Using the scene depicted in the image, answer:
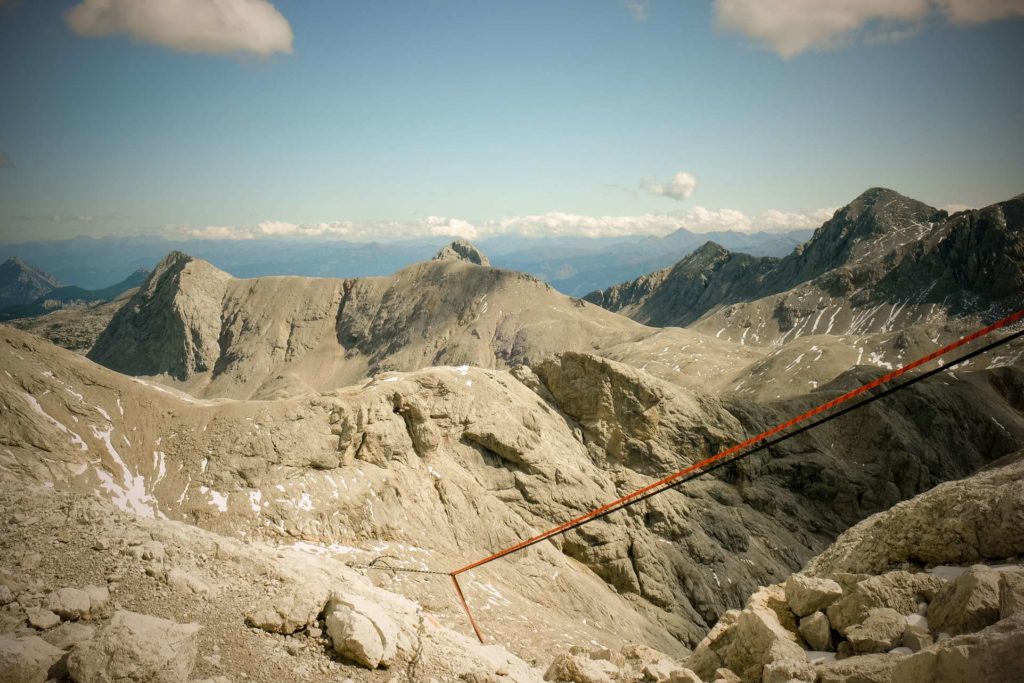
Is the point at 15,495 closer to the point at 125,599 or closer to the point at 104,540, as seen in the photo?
the point at 104,540

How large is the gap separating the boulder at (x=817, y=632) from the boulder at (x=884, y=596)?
0.67 ft

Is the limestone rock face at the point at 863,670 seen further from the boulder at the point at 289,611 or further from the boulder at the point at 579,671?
the boulder at the point at 289,611

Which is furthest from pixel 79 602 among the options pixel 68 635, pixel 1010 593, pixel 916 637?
pixel 1010 593

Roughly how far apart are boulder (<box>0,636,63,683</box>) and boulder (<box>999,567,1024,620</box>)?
14.5 metres

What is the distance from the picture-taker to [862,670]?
27.0 ft

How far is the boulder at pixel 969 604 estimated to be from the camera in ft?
28.1

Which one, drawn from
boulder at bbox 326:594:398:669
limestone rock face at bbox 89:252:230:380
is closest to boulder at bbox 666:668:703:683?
boulder at bbox 326:594:398:669

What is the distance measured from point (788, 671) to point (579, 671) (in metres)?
4.64

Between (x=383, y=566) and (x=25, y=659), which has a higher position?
(x=25, y=659)

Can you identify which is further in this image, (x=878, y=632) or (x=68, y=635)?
(x=878, y=632)

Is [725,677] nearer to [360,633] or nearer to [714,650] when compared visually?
[714,650]

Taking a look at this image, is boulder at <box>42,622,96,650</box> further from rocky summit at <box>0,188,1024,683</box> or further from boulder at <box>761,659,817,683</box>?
boulder at <box>761,659,817,683</box>

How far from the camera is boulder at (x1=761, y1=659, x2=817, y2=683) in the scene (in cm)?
Result: 897

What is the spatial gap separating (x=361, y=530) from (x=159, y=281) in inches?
6957
